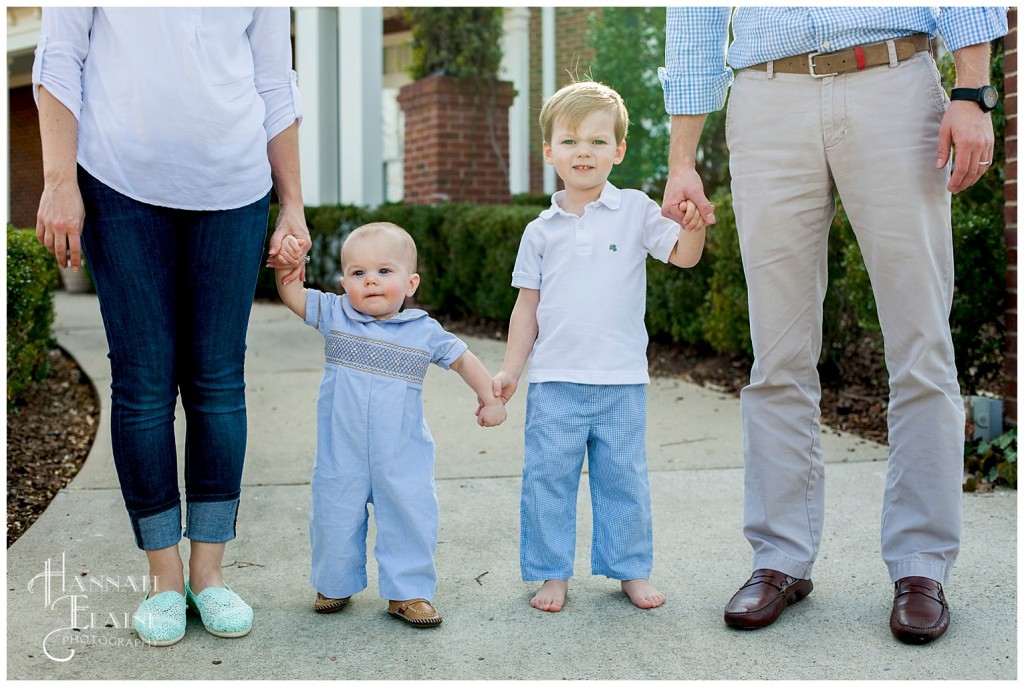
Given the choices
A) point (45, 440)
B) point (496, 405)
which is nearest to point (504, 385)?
point (496, 405)

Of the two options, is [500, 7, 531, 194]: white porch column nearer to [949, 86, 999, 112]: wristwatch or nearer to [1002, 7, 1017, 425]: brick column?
[1002, 7, 1017, 425]: brick column

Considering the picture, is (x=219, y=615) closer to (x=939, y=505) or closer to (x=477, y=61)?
(x=939, y=505)

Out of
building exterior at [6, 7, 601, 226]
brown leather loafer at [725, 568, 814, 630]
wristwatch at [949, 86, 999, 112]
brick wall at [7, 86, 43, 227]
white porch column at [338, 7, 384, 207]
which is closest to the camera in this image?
wristwatch at [949, 86, 999, 112]

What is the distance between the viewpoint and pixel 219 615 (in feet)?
8.06

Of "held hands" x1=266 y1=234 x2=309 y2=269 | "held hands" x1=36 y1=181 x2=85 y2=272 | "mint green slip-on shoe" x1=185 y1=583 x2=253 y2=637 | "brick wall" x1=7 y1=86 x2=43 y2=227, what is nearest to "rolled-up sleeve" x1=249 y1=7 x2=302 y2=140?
"held hands" x1=266 y1=234 x2=309 y2=269

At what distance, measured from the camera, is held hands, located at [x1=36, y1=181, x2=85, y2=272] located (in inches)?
89.7

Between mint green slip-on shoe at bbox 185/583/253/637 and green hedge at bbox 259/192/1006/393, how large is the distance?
3.08m

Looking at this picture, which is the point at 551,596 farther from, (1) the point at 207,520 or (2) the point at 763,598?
(1) the point at 207,520

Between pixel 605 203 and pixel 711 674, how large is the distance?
1161 millimetres

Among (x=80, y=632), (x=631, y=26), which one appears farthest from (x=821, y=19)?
(x=631, y=26)

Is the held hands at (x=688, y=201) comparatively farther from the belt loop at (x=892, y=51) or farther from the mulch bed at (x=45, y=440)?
the mulch bed at (x=45, y=440)

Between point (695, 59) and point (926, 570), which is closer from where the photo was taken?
point (926, 570)

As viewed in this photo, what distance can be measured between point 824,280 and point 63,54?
6.11 feet

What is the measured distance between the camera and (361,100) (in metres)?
10.6
